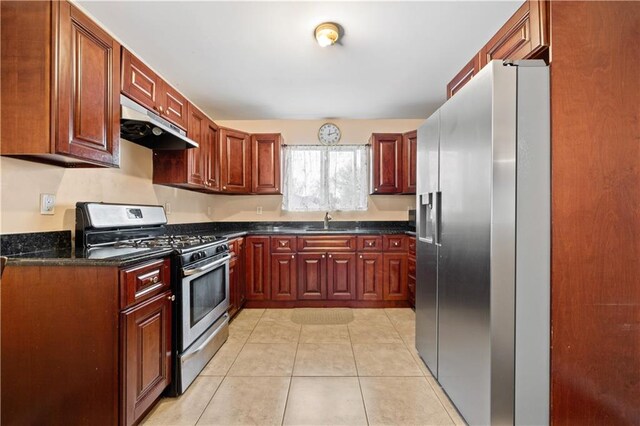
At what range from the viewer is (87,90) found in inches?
61.0

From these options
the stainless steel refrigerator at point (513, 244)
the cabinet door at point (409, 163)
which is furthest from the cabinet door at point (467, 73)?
the cabinet door at point (409, 163)

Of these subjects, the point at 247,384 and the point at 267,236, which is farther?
the point at 267,236

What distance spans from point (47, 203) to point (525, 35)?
9.10 ft

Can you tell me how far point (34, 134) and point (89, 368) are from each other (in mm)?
1147

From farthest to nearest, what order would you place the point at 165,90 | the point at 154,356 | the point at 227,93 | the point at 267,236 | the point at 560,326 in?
the point at 267,236 < the point at 227,93 < the point at 165,90 < the point at 154,356 < the point at 560,326

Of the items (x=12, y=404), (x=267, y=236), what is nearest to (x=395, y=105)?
(x=267, y=236)

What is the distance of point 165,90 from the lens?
7.70 feet

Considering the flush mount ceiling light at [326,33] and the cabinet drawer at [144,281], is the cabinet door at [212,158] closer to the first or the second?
the cabinet drawer at [144,281]

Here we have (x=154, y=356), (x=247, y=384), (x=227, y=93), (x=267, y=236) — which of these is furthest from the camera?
(x=267, y=236)

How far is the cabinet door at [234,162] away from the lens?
11.3 feet

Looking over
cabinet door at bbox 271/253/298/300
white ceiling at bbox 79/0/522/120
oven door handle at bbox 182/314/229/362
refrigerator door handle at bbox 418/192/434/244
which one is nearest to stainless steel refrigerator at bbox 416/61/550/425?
refrigerator door handle at bbox 418/192/434/244

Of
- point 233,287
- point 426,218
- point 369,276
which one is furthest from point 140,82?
point 369,276

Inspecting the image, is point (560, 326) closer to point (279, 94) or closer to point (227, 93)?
point (279, 94)

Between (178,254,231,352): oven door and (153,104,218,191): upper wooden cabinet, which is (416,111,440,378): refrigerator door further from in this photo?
(153,104,218,191): upper wooden cabinet
